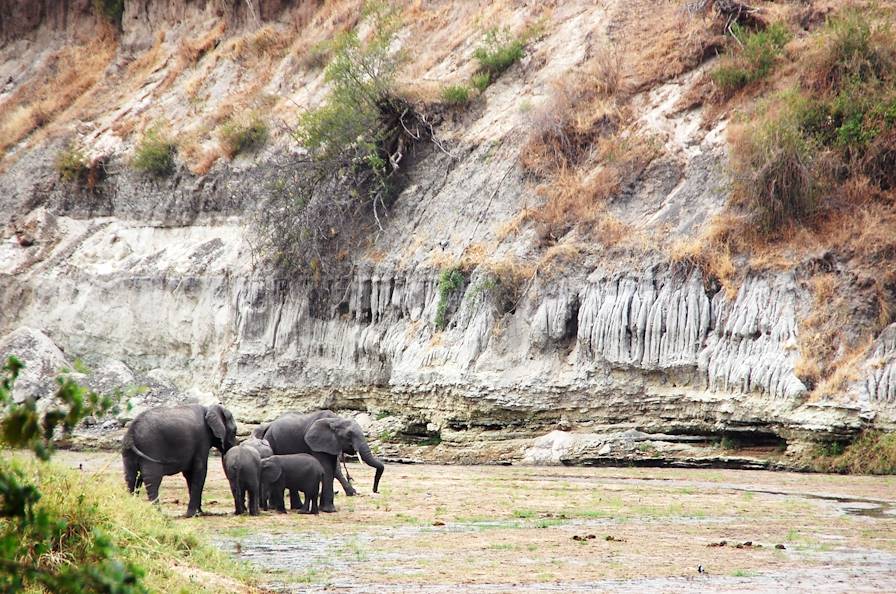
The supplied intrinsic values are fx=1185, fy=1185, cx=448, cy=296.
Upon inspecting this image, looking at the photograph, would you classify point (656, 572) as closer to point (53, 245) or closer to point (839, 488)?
point (839, 488)

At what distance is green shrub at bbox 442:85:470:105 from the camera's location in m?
38.0

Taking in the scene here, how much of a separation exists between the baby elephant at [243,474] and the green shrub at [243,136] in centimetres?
2810

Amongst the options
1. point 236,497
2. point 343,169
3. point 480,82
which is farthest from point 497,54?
point 236,497

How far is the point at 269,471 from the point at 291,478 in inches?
15.3

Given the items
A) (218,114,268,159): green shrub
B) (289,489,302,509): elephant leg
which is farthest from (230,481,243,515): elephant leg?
(218,114,268,159): green shrub

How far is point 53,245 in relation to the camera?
1795 inches

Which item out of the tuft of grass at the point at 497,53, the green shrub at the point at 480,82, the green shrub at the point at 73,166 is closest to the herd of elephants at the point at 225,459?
the green shrub at the point at 480,82

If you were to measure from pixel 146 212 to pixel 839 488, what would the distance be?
31124mm

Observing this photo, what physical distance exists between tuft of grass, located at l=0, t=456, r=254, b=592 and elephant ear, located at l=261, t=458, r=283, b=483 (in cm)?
570

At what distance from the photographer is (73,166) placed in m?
46.9

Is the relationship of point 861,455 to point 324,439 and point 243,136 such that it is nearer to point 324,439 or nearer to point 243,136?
point 324,439

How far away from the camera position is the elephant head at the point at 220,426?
16844 mm

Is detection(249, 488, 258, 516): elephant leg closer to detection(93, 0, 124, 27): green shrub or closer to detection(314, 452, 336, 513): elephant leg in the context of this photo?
detection(314, 452, 336, 513): elephant leg

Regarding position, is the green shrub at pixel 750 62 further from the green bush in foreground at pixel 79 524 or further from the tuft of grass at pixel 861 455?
the green bush in foreground at pixel 79 524
